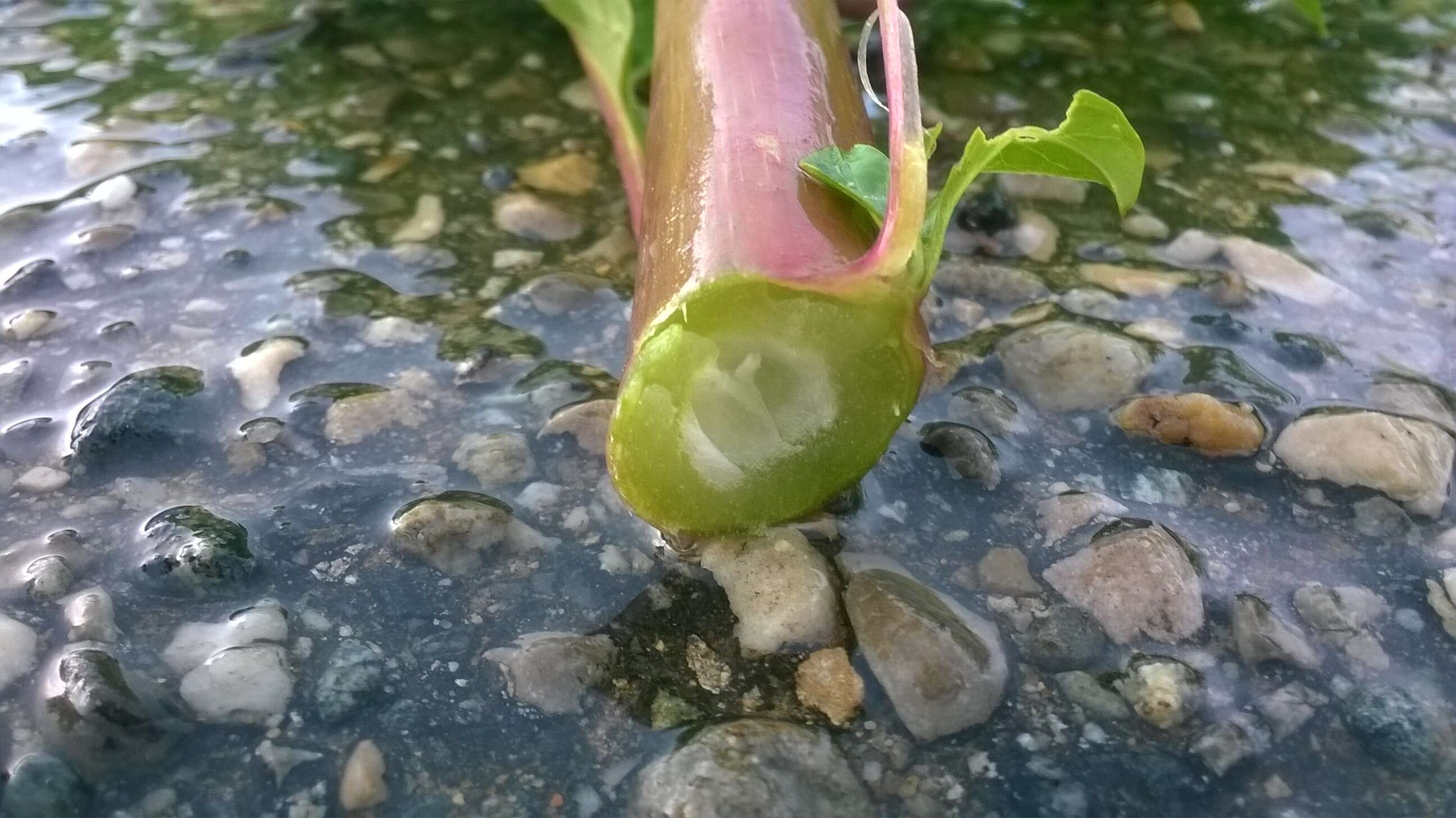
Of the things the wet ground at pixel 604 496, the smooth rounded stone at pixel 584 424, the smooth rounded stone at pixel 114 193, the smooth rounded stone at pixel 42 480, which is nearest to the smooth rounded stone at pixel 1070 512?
the wet ground at pixel 604 496

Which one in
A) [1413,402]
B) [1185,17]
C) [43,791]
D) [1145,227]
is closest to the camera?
[43,791]

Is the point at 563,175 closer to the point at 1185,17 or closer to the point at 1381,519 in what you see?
the point at 1381,519

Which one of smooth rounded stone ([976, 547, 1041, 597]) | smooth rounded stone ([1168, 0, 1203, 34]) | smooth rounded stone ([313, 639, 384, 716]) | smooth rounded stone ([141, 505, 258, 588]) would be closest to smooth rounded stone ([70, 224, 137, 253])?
smooth rounded stone ([141, 505, 258, 588])

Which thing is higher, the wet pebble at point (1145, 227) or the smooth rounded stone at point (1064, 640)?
the wet pebble at point (1145, 227)

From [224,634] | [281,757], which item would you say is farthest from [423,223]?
[281,757]

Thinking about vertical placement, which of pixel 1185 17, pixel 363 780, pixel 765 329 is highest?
pixel 765 329

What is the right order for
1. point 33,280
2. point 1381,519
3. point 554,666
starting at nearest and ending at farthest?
point 554,666 → point 1381,519 → point 33,280

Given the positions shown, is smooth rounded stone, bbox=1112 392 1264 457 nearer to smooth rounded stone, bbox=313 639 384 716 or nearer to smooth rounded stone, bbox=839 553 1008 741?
smooth rounded stone, bbox=839 553 1008 741

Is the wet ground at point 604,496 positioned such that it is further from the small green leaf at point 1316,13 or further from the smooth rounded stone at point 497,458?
the small green leaf at point 1316,13
